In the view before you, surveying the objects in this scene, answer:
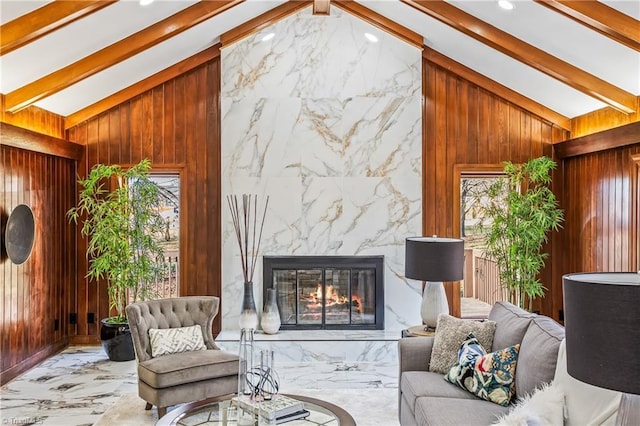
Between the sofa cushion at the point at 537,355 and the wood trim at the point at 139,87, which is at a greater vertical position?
the wood trim at the point at 139,87

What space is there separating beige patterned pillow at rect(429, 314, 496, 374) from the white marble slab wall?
255 centimetres

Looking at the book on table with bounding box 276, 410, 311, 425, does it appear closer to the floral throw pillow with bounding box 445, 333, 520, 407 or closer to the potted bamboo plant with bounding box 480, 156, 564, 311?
the floral throw pillow with bounding box 445, 333, 520, 407

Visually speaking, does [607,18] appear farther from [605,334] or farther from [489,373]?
[605,334]

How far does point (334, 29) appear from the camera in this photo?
6520 mm

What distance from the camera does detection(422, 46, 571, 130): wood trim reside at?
662 centimetres

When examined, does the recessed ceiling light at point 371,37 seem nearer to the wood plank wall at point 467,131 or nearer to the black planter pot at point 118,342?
the wood plank wall at point 467,131

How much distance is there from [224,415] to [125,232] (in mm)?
3460

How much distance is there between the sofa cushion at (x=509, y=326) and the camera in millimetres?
3435

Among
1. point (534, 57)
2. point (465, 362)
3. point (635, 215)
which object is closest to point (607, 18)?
point (534, 57)

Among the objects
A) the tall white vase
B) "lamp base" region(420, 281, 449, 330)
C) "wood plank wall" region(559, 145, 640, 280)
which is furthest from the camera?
the tall white vase

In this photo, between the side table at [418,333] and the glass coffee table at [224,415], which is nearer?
the glass coffee table at [224,415]

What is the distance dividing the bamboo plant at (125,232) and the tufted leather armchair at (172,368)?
5.36ft

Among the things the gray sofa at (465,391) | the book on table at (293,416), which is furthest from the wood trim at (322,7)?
the book on table at (293,416)

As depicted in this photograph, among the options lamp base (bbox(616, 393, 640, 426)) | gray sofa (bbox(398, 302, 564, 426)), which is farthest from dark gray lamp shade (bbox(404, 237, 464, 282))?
lamp base (bbox(616, 393, 640, 426))
